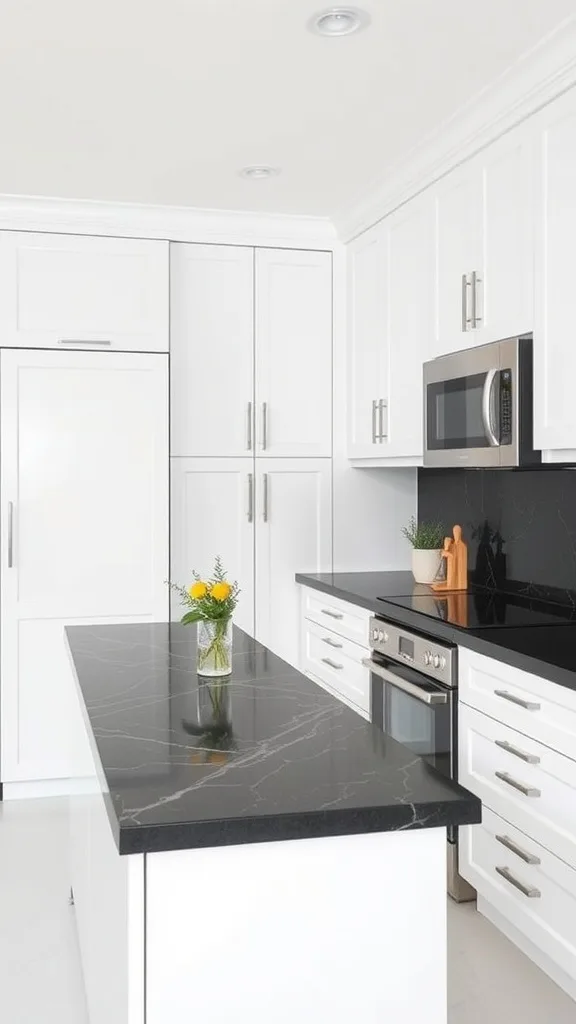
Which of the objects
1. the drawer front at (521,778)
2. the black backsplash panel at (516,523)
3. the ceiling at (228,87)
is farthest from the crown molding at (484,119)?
the drawer front at (521,778)

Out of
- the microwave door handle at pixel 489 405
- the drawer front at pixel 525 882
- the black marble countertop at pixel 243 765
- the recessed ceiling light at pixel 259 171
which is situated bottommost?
the drawer front at pixel 525 882

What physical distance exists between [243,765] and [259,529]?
114 inches

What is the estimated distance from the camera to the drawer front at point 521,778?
2395mm

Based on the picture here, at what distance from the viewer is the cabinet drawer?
3869mm

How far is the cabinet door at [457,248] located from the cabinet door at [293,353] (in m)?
1.10

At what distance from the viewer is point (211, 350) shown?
14.7 feet

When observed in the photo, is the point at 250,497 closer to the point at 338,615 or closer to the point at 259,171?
the point at 338,615

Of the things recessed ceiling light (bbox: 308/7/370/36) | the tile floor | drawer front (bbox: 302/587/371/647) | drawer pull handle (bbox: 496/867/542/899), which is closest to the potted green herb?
drawer front (bbox: 302/587/371/647)

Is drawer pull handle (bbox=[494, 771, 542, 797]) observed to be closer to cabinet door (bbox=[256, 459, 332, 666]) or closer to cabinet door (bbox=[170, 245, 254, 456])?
cabinet door (bbox=[256, 459, 332, 666])

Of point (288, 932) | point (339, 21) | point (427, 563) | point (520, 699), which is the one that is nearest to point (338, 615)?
point (427, 563)

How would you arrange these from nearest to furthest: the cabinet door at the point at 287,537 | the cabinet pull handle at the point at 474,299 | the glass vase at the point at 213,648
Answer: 1. the glass vase at the point at 213,648
2. the cabinet pull handle at the point at 474,299
3. the cabinet door at the point at 287,537

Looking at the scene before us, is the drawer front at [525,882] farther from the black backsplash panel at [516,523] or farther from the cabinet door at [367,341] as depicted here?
the cabinet door at [367,341]

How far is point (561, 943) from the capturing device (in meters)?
2.44

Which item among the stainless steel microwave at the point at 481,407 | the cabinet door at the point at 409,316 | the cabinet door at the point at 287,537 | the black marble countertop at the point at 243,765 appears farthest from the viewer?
the cabinet door at the point at 287,537
